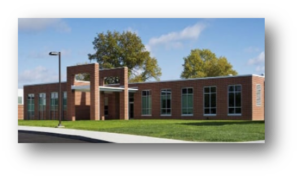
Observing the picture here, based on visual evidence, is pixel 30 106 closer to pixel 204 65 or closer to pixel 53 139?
pixel 204 65

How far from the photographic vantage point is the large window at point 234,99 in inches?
1620

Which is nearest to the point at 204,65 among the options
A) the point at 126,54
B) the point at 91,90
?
the point at 126,54

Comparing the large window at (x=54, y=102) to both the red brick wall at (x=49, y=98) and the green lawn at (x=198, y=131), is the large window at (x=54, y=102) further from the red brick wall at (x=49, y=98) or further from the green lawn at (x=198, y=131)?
the green lawn at (x=198, y=131)

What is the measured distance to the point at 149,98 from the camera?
1945 inches

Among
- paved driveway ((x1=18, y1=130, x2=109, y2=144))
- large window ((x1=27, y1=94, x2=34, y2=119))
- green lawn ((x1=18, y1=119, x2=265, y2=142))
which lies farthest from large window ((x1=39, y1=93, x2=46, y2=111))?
paved driveway ((x1=18, y1=130, x2=109, y2=144))

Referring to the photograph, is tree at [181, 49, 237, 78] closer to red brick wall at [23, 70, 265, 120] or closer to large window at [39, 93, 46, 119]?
red brick wall at [23, 70, 265, 120]

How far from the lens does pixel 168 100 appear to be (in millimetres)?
47344

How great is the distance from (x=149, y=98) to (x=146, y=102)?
71cm

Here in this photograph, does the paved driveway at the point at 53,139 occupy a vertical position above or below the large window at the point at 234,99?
below

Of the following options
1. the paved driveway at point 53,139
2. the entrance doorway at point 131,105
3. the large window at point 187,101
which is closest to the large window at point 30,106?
the entrance doorway at point 131,105
